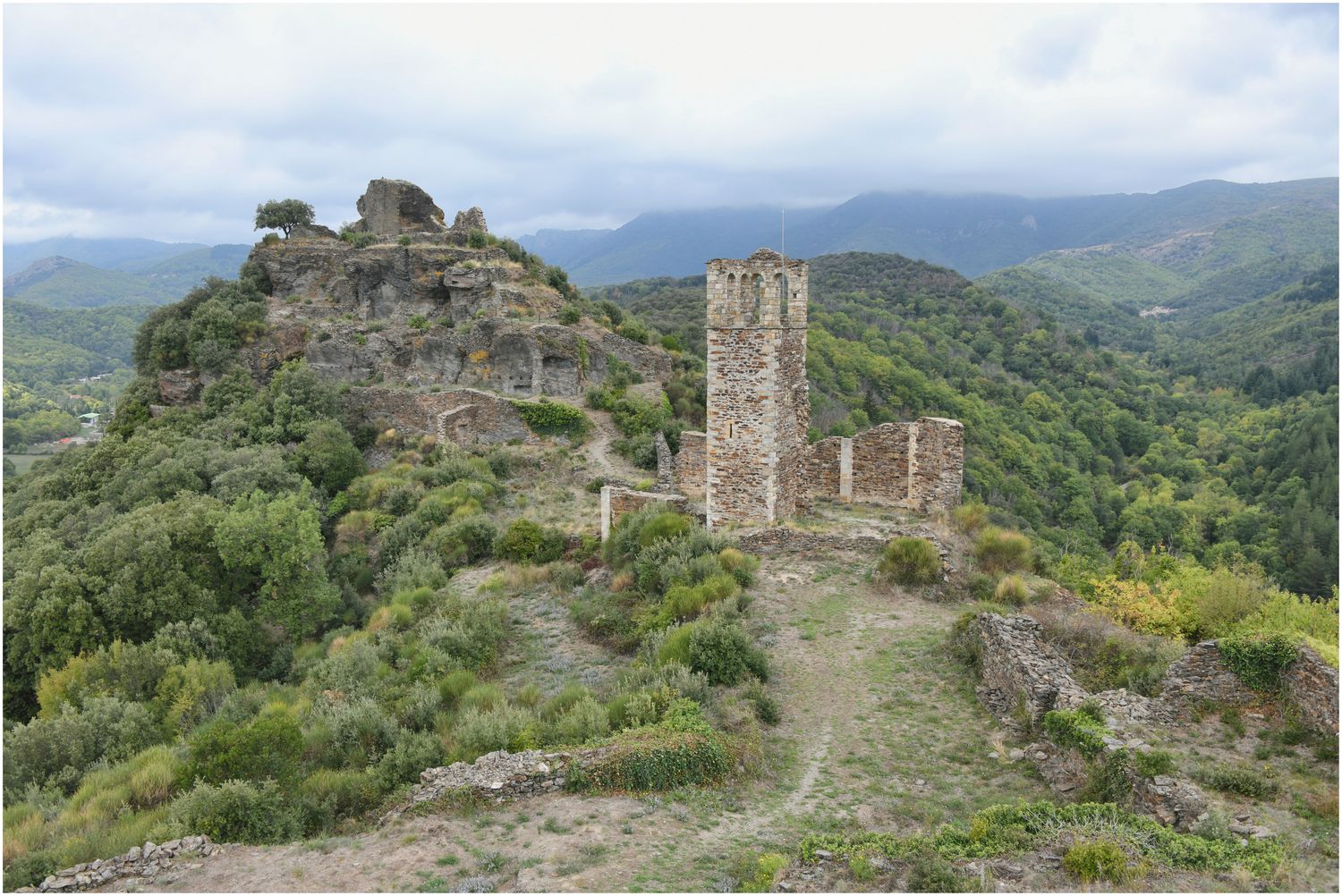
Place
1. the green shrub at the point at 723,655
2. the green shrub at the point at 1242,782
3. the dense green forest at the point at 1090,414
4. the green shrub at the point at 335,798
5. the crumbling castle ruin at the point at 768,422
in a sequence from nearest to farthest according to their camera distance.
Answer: the green shrub at the point at 1242,782, the green shrub at the point at 335,798, the green shrub at the point at 723,655, the crumbling castle ruin at the point at 768,422, the dense green forest at the point at 1090,414

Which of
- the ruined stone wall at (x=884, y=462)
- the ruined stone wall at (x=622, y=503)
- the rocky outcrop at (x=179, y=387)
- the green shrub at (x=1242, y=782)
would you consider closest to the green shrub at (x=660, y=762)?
the green shrub at (x=1242, y=782)

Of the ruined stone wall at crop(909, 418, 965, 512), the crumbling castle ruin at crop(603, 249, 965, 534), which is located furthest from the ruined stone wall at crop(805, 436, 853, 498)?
the ruined stone wall at crop(909, 418, 965, 512)

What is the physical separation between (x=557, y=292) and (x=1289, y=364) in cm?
7659

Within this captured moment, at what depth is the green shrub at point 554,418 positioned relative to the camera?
2339cm

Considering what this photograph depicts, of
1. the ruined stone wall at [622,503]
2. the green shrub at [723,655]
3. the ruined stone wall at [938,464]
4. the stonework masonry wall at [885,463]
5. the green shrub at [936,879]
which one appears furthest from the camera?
the ruined stone wall at [622,503]

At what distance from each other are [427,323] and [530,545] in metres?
14.4

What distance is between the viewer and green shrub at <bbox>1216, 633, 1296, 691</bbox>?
7.42m

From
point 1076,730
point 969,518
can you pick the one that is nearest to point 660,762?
point 1076,730

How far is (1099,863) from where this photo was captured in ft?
17.0

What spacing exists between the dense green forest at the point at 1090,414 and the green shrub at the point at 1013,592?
68.8ft

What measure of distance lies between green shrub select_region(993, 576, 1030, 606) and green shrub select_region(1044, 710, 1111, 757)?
368 centimetres

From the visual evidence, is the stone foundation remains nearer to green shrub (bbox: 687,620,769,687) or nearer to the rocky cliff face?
green shrub (bbox: 687,620,769,687)

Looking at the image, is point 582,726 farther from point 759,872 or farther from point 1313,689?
point 1313,689

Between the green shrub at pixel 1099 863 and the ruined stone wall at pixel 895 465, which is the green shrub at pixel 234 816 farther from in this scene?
the ruined stone wall at pixel 895 465
